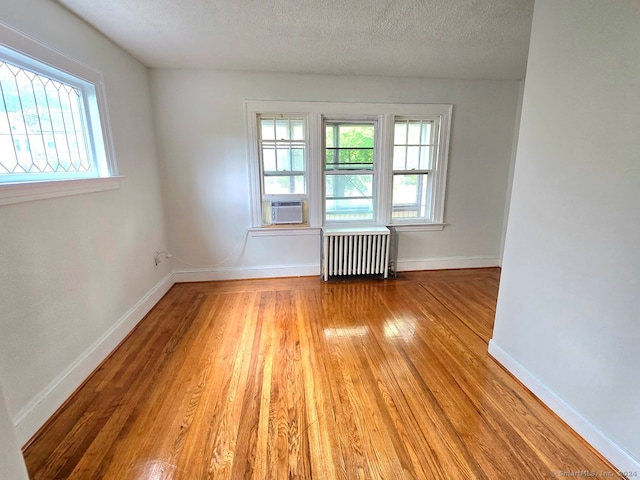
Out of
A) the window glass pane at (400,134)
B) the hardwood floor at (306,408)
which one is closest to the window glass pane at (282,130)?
the window glass pane at (400,134)

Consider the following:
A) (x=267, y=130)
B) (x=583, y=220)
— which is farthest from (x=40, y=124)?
(x=583, y=220)

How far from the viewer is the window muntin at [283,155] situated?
136 inches

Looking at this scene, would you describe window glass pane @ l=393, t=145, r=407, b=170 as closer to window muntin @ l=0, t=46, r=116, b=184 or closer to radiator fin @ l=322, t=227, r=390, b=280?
radiator fin @ l=322, t=227, r=390, b=280

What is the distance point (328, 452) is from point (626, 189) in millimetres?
1850

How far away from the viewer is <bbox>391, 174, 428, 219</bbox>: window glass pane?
→ 382cm

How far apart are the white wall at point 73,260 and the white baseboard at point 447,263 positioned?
3090 millimetres

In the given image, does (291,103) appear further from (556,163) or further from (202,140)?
(556,163)

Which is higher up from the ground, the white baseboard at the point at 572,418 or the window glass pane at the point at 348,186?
the window glass pane at the point at 348,186

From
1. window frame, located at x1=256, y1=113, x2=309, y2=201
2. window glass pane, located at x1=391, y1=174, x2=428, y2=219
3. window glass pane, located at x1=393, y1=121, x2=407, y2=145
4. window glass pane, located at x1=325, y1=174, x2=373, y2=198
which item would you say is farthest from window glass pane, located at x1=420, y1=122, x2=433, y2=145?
window frame, located at x1=256, y1=113, x2=309, y2=201

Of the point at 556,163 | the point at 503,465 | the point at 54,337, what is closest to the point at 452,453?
the point at 503,465

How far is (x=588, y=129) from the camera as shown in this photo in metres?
1.46

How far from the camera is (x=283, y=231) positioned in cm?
368

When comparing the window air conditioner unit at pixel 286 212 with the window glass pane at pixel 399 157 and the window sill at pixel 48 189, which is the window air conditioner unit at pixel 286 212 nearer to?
the window glass pane at pixel 399 157

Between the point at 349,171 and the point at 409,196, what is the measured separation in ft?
2.92
